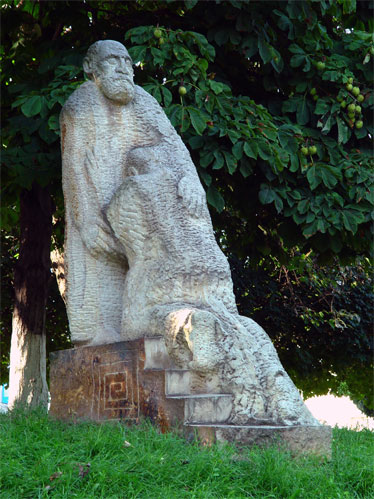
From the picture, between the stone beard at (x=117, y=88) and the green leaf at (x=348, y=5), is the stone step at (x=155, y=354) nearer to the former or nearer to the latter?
the stone beard at (x=117, y=88)

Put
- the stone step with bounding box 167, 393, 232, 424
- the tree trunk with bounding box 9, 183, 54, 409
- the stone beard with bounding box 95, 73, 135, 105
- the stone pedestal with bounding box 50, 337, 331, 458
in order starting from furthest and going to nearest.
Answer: the tree trunk with bounding box 9, 183, 54, 409
the stone beard with bounding box 95, 73, 135, 105
the stone step with bounding box 167, 393, 232, 424
the stone pedestal with bounding box 50, 337, 331, 458

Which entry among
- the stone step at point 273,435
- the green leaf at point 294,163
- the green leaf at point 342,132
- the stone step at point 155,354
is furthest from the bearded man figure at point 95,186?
the green leaf at point 342,132

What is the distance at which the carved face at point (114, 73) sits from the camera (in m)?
6.79

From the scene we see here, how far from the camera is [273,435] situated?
17.2 feet

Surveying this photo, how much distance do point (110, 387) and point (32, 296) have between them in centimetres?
445

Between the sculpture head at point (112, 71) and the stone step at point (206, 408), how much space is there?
2.72m

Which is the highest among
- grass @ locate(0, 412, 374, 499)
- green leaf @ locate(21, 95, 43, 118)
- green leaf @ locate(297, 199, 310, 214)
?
green leaf @ locate(21, 95, 43, 118)

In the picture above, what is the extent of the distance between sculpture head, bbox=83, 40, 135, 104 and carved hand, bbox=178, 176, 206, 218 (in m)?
0.96

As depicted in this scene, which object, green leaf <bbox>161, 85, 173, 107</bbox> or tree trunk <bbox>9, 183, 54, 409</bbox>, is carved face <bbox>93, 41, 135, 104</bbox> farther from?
tree trunk <bbox>9, 183, 54, 409</bbox>

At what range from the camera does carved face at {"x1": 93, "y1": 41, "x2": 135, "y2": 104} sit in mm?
6793

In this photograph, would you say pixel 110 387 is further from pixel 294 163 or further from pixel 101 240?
pixel 294 163

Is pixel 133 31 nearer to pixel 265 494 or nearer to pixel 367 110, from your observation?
pixel 367 110

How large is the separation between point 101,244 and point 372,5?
17.3 ft

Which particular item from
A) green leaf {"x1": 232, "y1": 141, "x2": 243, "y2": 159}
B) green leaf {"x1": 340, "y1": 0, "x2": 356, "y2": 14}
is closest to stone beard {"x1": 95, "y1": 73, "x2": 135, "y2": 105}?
green leaf {"x1": 232, "y1": 141, "x2": 243, "y2": 159}
